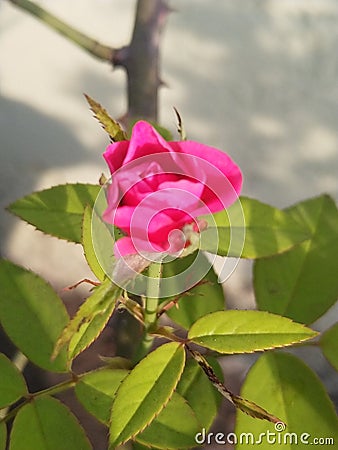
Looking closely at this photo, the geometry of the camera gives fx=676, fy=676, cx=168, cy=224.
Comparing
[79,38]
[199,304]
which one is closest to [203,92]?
[79,38]

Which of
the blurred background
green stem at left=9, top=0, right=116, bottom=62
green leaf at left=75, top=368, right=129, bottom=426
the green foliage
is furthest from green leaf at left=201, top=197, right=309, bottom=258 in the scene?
the blurred background

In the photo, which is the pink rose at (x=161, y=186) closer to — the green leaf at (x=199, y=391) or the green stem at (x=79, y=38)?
the green leaf at (x=199, y=391)

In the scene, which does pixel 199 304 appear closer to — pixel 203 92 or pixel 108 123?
pixel 108 123

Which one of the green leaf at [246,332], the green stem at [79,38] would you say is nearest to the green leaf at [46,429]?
the green leaf at [246,332]

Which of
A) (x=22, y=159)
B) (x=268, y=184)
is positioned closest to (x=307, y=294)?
(x=268, y=184)

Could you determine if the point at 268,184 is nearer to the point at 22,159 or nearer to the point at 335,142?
the point at 335,142
